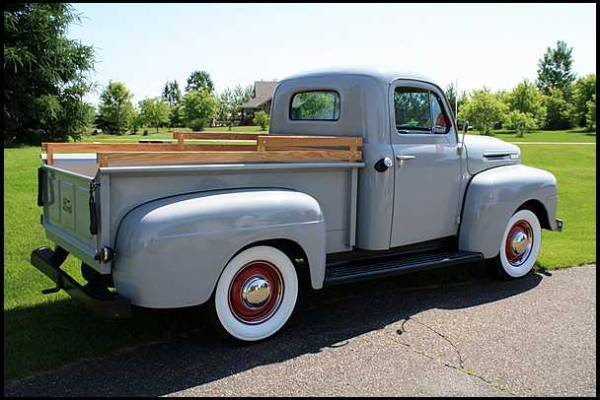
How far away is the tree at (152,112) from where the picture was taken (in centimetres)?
5869

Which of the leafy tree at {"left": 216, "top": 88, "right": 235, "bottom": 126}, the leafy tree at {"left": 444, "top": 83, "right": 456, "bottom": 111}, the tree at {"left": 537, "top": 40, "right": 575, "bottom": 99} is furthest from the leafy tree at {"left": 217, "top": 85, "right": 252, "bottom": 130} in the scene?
the leafy tree at {"left": 444, "top": 83, "right": 456, "bottom": 111}

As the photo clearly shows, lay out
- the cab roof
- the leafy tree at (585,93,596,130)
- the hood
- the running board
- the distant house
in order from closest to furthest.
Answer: the running board → the cab roof → the hood → the leafy tree at (585,93,596,130) → the distant house

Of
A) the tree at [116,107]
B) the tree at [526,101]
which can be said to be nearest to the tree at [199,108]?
the tree at [116,107]

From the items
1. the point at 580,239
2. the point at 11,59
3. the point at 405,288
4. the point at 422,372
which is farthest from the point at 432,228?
the point at 11,59

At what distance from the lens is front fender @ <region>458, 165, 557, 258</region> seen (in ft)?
18.2

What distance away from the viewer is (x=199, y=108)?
59375 mm

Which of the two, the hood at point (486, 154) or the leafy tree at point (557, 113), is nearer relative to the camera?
the hood at point (486, 154)

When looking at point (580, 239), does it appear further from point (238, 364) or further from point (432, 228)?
point (238, 364)

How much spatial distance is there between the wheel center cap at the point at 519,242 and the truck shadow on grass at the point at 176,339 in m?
0.50

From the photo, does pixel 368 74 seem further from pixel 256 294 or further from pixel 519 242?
pixel 519 242

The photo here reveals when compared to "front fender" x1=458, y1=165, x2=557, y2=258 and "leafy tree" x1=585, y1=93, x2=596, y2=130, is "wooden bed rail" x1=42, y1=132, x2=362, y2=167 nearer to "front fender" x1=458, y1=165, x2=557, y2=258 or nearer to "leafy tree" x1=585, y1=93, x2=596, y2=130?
"front fender" x1=458, y1=165, x2=557, y2=258

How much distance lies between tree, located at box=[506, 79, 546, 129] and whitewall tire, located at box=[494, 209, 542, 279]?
53.1 metres

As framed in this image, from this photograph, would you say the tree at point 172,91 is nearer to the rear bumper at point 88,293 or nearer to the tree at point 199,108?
the tree at point 199,108

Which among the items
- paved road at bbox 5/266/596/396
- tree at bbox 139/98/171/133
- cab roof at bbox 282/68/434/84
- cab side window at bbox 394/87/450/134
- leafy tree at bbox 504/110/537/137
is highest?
tree at bbox 139/98/171/133
